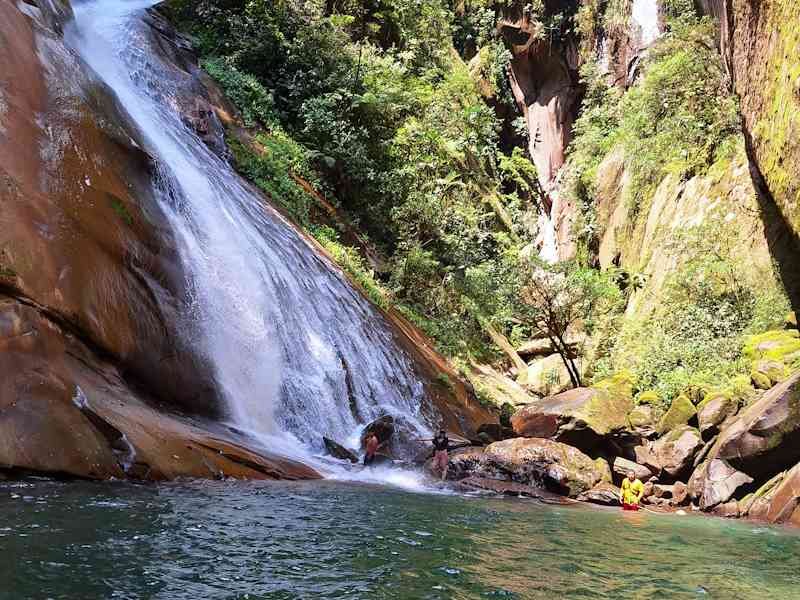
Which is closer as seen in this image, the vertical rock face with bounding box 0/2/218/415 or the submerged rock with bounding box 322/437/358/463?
the vertical rock face with bounding box 0/2/218/415

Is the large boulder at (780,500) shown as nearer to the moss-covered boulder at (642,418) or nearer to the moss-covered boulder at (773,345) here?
the moss-covered boulder at (773,345)

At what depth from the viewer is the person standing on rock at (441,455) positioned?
12602mm

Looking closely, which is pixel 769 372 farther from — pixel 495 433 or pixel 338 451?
pixel 338 451

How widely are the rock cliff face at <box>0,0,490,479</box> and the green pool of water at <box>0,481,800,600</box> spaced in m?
0.60

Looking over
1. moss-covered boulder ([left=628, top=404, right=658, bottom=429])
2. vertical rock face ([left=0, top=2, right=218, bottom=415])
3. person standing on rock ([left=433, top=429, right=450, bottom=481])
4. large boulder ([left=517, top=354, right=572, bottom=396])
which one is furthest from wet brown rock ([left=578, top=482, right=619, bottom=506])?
large boulder ([left=517, top=354, right=572, bottom=396])

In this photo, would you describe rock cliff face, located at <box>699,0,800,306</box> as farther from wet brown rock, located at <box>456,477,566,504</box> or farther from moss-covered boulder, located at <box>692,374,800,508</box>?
wet brown rock, located at <box>456,477,566,504</box>

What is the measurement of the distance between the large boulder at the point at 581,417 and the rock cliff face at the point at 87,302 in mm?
6886

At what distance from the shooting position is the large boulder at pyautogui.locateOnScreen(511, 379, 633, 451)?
46.9ft

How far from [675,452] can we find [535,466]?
9.57ft

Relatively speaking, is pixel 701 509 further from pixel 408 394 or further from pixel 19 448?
pixel 19 448

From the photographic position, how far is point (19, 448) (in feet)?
21.3

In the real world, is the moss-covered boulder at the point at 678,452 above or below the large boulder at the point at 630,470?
above

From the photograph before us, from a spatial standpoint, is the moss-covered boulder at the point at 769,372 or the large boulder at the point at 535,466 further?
the moss-covered boulder at the point at 769,372

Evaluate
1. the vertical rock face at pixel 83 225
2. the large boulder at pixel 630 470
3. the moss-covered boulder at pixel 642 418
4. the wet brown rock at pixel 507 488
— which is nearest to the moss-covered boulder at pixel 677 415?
the moss-covered boulder at pixel 642 418
